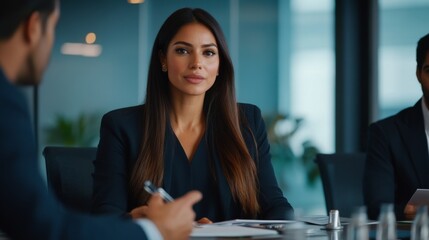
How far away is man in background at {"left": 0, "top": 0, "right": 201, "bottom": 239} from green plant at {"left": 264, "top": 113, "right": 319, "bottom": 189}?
483cm

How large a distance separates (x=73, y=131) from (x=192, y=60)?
9.43 feet

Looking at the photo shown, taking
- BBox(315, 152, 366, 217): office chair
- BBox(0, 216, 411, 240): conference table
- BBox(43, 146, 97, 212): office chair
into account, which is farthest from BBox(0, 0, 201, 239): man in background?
BBox(315, 152, 366, 217): office chair

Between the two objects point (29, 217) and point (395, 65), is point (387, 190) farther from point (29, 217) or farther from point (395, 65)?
point (395, 65)

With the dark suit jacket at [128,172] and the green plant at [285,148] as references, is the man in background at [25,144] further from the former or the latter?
the green plant at [285,148]

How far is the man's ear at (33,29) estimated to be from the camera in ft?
5.48

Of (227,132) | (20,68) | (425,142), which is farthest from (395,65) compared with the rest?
(20,68)

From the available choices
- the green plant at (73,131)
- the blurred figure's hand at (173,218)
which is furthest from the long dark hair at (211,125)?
the green plant at (73,131)

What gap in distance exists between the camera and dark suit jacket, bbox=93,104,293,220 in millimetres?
3141

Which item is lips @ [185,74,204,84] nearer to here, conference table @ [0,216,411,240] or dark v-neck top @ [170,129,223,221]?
dark v-neck top @ [170,129,223,221]

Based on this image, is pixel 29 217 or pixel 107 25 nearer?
pixel 29 217

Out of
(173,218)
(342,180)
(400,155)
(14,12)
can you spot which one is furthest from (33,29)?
(342,180)

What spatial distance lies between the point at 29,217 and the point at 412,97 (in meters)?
5.19

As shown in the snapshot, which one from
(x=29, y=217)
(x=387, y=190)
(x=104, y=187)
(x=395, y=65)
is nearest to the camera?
(x=29, y=217)

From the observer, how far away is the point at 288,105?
6.66m
